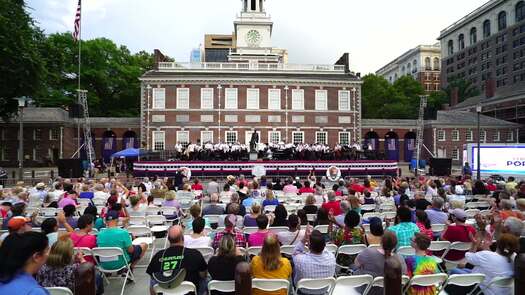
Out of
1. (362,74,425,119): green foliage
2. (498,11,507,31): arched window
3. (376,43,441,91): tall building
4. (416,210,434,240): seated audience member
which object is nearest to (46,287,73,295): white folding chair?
(416,210,434,240): seated audience member

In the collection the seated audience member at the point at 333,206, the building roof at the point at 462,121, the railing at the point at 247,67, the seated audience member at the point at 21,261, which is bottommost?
the seated audience member at the point at 333,206

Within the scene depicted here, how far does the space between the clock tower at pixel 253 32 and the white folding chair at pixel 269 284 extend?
4367 centimetres

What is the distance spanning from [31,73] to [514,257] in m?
28.8

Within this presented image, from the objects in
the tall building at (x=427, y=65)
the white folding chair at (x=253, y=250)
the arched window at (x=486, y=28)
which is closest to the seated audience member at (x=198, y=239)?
the white folding chair at (x=253, y=250)

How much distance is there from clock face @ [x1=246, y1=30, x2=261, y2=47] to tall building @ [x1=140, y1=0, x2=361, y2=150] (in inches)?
353

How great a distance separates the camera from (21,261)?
2.69m

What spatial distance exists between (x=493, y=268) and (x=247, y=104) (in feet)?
112

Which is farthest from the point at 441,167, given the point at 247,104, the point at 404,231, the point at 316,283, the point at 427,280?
the point at 316,283

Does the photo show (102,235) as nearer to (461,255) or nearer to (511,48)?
(461,255)

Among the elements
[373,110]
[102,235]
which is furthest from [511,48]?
[102,235]

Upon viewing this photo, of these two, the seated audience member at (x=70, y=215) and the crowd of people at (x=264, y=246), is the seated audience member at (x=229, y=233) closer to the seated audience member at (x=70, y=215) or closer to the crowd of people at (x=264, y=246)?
the crowd of people at (x=264, y=246)

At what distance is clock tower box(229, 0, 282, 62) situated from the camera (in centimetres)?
4631

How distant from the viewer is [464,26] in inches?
3147

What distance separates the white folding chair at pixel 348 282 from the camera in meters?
4.09
